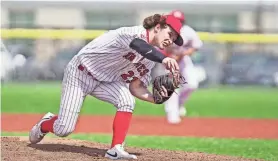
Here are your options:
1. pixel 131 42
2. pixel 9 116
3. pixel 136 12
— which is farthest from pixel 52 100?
pixel 136 12

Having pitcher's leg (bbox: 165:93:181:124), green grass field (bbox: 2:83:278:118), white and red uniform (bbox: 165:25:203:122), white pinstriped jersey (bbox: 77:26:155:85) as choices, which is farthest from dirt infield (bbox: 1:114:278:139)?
white pinstriped jersey (bbox: 77:26:155:85)

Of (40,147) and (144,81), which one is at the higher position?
(144,81)

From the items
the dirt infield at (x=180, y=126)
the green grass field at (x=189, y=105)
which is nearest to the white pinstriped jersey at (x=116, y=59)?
the dirt infield at (x=180, y=126)

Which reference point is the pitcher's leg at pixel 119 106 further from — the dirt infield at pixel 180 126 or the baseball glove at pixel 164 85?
the dirt infield at pixel 180 126

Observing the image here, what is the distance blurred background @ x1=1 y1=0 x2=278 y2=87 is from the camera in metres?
23.6

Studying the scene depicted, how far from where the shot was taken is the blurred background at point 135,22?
2359cm

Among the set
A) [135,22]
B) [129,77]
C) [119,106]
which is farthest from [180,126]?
[135,22]

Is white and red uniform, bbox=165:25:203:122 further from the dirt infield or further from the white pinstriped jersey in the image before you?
the white pinstriped jersey

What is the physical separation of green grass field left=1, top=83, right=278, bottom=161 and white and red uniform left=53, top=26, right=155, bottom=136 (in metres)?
1.93

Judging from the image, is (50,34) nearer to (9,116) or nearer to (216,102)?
(216,102)

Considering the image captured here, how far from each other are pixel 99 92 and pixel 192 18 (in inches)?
1394

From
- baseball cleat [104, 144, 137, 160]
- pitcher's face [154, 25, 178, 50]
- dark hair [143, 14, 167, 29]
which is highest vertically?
dark hair [143, 14, 167, 29]

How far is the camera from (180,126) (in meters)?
12.5

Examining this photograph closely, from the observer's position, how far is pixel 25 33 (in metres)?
22.2
